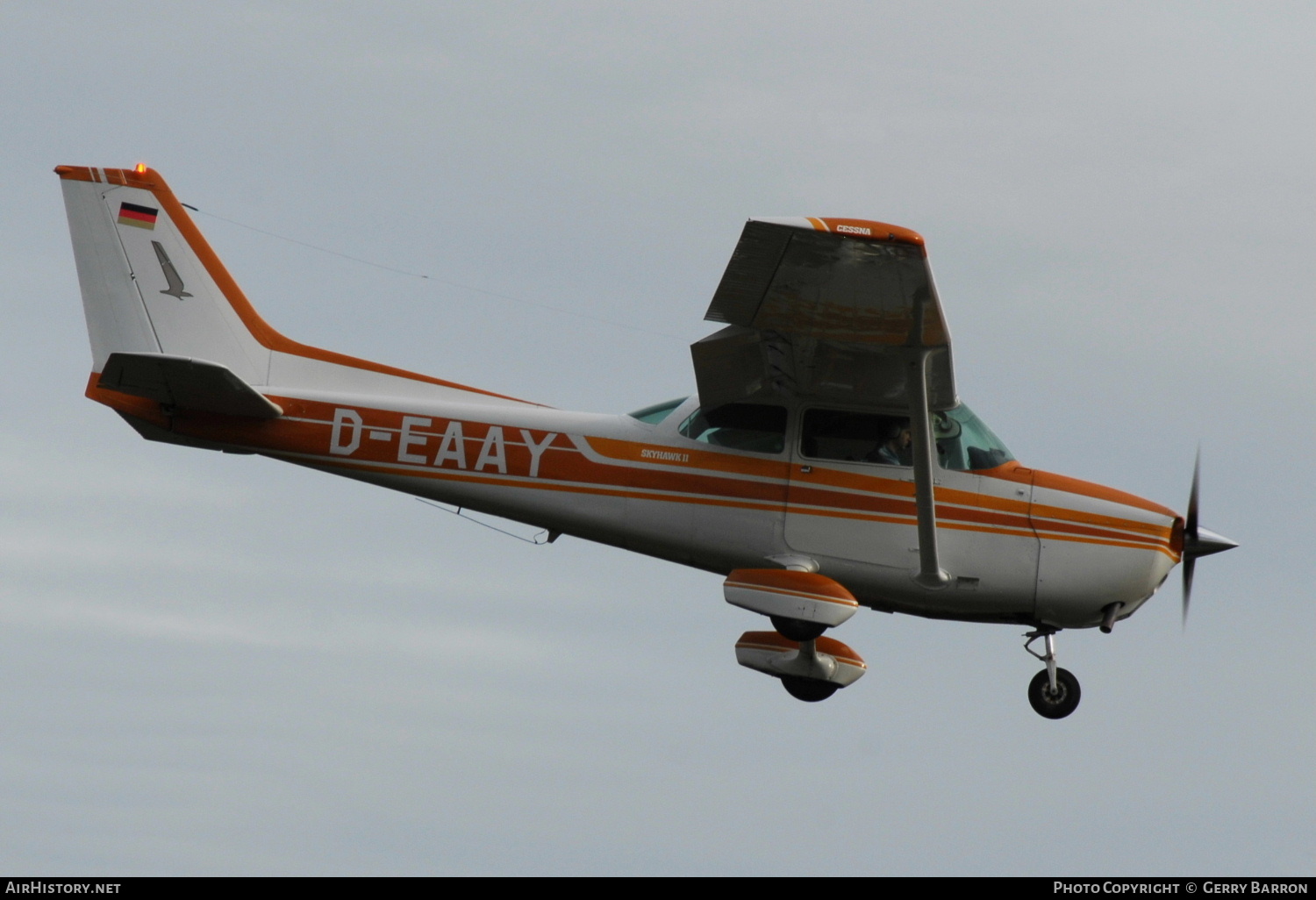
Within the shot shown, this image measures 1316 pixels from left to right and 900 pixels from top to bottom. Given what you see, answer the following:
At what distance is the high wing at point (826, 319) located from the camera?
34.6ft

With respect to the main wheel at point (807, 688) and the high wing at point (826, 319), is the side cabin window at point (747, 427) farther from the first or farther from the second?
the main wheel at point (807, 688)

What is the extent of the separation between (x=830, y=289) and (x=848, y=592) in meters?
2.85

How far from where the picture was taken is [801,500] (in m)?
13.2

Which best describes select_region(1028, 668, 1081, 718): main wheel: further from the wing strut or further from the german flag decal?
the german flag decal

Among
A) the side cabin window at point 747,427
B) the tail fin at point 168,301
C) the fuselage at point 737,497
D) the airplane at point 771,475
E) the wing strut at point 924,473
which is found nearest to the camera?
the wing strut at point 924,473

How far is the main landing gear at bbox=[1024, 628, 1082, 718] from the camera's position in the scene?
13.3 meters

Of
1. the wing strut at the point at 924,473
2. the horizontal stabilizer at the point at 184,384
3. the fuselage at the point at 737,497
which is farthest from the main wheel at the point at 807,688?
the horizontal stabilizer at the point at 184,384

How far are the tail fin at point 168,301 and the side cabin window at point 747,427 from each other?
6.58ft

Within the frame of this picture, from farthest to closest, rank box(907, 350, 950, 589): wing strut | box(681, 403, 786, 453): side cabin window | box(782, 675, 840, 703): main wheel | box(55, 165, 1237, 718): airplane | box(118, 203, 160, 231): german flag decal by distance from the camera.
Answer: box(782, 675, 840, 703): main wheel → box(118, 203, 160, 231): german flag decal → box(681, 403, 786, 453): side cabin window → box(55, 165, 1237, 718): airplane → box(907, 350, 950, 589): wing strut

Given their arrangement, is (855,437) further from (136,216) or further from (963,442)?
(136,216)

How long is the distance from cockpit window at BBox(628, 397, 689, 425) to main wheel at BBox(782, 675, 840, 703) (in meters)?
2.76

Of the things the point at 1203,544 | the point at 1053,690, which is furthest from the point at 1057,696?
the point at 1203,544

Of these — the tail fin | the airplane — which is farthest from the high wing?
the tail fin
